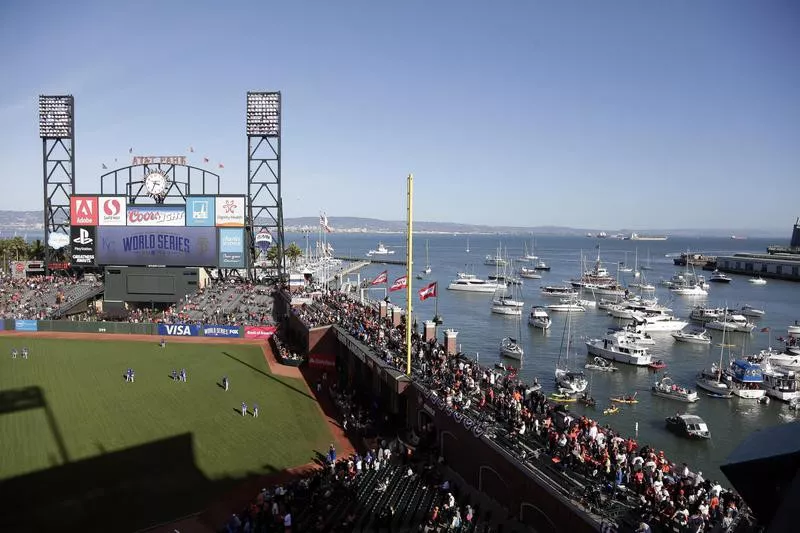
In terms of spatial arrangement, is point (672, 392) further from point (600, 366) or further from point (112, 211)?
point (112, 211)

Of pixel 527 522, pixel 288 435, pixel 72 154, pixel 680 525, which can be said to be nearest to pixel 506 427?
pixel 527 522

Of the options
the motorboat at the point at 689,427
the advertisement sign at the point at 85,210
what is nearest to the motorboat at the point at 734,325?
the motorboat at the point at 689,427

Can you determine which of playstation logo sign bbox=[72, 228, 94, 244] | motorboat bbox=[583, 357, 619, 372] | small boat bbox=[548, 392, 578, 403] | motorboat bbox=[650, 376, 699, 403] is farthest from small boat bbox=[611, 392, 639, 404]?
playstation logo sign bbox=[72, 228, 94, 244]

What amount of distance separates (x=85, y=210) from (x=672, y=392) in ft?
167

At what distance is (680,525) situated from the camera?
12.9 metres

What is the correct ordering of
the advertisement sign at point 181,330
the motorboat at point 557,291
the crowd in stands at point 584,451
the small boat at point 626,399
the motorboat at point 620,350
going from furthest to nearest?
the motorboat at point 557,291, the motorboat at point 620,350, the advertisement sign at point 181,330, the small boat at point 626,399, the crowd in stands at point 584,451

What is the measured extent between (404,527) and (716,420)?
26746 mm

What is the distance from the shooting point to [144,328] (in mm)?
46500

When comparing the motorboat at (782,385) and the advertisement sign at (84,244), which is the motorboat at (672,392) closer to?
the motorboat at (782,385)

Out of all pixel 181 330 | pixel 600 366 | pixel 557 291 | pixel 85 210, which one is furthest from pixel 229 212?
pixel 557 291

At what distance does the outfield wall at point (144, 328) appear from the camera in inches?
1800

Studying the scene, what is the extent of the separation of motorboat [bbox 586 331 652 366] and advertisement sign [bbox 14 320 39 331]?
4477 centimetres

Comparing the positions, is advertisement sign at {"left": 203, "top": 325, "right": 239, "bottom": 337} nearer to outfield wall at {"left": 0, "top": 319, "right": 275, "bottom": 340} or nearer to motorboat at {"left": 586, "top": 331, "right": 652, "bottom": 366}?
outfield wall at {"left": 0, "top": 319, "right": 275, "bottom": 340}

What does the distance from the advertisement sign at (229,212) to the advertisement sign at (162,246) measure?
121 centimetres
